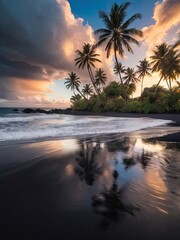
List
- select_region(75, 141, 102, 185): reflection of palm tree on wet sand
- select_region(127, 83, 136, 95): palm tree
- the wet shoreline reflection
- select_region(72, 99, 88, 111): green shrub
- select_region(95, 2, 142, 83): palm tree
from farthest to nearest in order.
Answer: select_region(127, 83, 136, 95): palm tree
select_region(72, 99, 88, 111): green shrub
select_region(95, 2, 142, 83): palm tree
select_region(75, 141, 102, 185): reflection of palm tree on wet sand
the wet shoreline reflection

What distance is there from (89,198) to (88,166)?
4.31 ft

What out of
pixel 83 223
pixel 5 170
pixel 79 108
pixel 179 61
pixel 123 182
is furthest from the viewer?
pixel 79 108

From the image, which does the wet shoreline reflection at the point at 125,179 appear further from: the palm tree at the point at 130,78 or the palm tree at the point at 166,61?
the palm tree at the point at 130,78

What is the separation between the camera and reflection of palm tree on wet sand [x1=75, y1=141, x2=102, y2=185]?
2.91 metres

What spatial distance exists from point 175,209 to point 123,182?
0.91 metres

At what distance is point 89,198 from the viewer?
2199 mm

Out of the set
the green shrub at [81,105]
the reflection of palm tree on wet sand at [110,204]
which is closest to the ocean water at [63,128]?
the reflection of palm tree on wet sand at [110,204]

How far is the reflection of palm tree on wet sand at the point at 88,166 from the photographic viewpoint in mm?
2910

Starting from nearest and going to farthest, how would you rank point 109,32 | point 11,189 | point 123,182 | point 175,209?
point 175,209
point 11,189
point 123,182
point 109,32

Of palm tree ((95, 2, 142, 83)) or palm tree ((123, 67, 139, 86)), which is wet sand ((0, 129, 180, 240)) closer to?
palm tree ((95, 2, 142, 83))

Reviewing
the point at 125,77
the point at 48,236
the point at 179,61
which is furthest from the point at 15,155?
the point at 125,77

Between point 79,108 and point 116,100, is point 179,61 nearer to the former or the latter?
point 116,100

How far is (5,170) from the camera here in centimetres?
321

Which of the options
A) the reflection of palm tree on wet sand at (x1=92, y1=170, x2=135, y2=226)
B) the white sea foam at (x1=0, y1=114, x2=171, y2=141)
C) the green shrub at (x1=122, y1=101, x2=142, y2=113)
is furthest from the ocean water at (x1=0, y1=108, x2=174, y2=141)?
the green shrub at (x1=122, y1=101, x2=142, y2=113)
